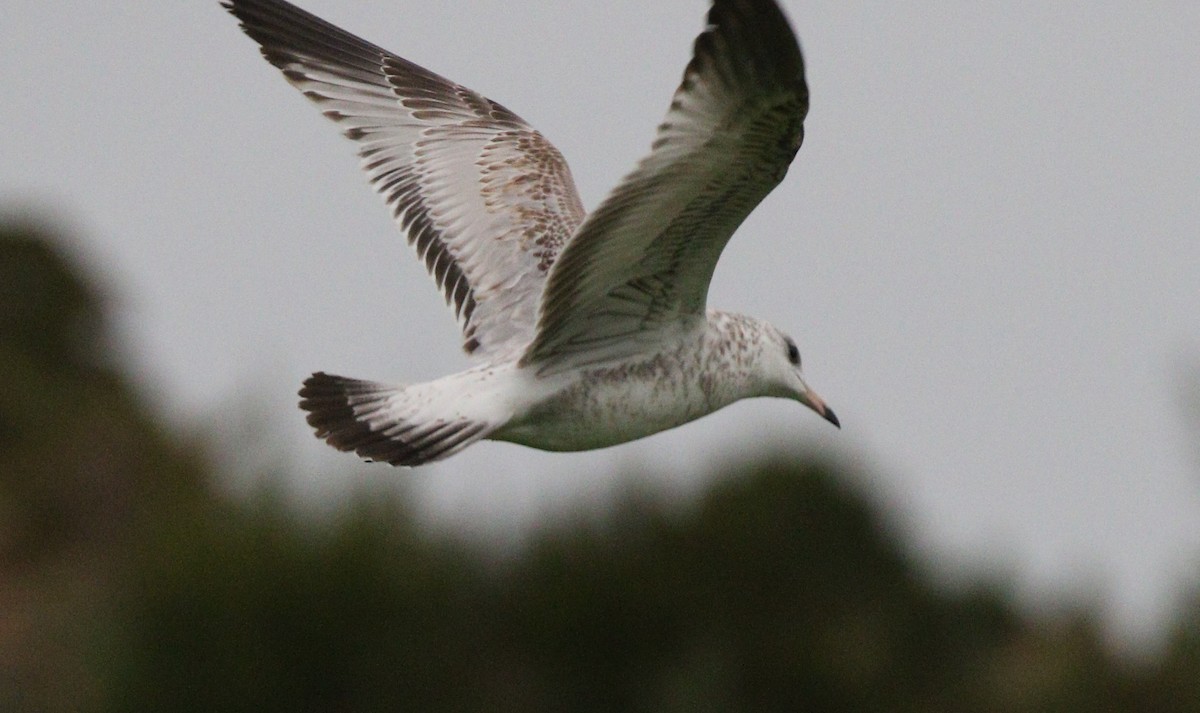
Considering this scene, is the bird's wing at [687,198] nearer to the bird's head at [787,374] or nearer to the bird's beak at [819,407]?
the bird's head at [787,374]

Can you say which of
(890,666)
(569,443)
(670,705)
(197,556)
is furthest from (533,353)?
(890,666)

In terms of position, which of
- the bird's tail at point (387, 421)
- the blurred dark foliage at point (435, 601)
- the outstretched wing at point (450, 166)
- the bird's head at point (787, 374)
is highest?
the outstretched wing at point (450, 166)

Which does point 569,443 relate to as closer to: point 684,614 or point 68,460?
point 684,614

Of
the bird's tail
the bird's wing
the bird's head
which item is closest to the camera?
the bird's wing

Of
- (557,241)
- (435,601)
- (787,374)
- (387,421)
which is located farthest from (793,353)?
(435,601)

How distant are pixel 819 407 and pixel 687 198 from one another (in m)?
1.66

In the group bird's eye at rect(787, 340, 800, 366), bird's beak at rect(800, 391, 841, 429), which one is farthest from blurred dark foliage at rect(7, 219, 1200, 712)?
bird's eye at rect(787, 340, 800, 366)

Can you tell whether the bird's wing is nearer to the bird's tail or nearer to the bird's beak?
the bird's tail

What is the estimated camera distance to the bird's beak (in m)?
6.61

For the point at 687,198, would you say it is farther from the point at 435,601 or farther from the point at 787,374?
the point at 435,601

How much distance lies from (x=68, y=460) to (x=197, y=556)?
4.35 metres

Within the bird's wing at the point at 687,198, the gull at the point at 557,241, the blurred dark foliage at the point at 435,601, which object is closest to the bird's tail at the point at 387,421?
the gull at the point at 557,241

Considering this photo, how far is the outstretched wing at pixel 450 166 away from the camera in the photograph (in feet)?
21.9

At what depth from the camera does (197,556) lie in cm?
879
